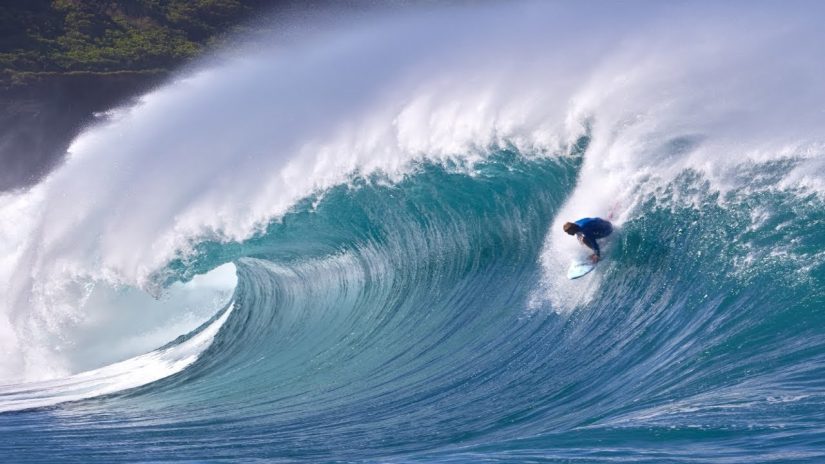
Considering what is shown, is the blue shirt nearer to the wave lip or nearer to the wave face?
the wave face

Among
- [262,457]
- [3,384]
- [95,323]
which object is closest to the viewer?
[262,457]

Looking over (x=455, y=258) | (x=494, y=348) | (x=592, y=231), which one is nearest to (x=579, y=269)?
(x=592, y=231)

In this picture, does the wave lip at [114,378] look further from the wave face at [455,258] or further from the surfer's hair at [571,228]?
the surfer's hair at [571,228]

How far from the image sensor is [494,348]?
32.7 ft

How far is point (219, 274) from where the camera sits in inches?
664

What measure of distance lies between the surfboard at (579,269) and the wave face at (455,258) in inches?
5.4

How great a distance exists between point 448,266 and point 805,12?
21.2ft

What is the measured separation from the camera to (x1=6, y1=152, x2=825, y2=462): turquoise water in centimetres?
671

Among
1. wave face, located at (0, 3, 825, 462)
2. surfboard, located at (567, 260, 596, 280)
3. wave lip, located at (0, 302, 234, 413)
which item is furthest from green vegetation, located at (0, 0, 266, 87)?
surfboard, located at (567, 260, 596, 280)

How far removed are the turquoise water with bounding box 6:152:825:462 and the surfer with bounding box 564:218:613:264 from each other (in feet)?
0.62

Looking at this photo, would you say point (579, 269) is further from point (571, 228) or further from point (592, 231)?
point (571, 228)

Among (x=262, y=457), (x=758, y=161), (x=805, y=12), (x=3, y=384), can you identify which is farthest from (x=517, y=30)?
(x=262, y=457)

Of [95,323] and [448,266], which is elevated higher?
[95,323]

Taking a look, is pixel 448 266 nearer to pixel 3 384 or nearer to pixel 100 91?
pixel 3 384
